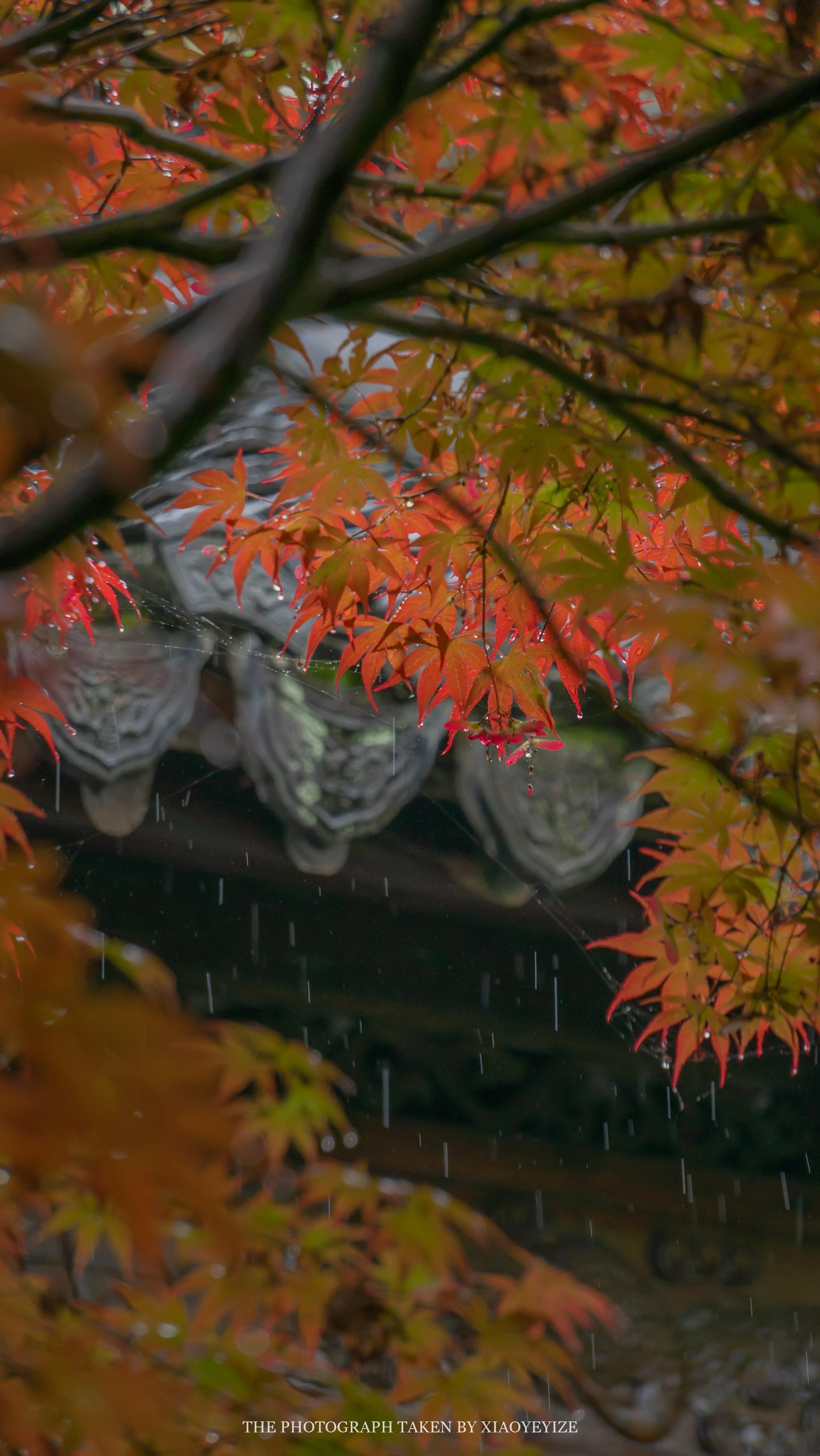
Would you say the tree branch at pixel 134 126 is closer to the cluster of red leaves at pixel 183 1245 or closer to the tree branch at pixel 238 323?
the tree branch at pixel 238 323

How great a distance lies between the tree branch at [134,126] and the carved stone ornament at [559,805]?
9.88 ft

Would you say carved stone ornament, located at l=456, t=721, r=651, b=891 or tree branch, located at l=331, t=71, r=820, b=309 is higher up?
tree branch, located at l=331, t=71, r=820, b=309

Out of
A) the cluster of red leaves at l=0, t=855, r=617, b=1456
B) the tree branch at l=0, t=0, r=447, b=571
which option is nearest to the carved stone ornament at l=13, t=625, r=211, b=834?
the cluster of red leaves at l=0, t=855, r=617, b=1456

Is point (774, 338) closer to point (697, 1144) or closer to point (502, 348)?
point (502, 348)

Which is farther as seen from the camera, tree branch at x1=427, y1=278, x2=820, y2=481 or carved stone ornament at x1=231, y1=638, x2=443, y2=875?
carved stone ornament at x1=231, y1=638, x2=443, y2=875

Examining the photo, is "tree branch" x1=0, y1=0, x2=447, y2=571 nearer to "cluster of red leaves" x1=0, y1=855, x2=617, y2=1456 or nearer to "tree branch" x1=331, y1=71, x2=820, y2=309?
"tree branch" x1=331, y1=71, x2=820, y2=309

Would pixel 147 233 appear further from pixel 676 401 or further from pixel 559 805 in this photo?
pixel 559 805

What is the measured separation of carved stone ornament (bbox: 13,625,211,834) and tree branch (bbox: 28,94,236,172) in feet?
8.78

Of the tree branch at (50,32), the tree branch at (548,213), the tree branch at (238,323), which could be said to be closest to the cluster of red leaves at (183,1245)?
the tree branch at (238,323)

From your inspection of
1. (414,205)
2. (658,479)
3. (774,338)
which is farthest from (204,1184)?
(658,479)

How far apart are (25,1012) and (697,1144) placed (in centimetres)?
491

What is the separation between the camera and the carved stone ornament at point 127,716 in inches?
158

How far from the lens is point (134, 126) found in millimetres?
1413

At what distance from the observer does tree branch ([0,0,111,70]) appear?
123cm
